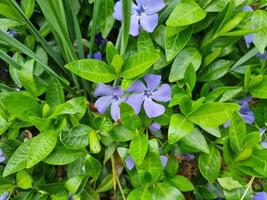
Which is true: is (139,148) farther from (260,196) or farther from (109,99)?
(260,196)

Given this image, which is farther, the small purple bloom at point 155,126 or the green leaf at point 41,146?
the small purple bloom at point 155,126

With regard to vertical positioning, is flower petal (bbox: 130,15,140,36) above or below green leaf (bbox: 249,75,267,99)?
above

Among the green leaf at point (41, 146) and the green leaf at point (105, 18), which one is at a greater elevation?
the green leaf at point (105, 18)

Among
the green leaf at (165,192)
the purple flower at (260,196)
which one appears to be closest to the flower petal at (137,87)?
the green leaf at (165,192)

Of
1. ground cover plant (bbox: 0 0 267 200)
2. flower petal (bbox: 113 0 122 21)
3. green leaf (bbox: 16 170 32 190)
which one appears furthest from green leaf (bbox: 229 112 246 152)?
green leaf (bbox: 16 170 32 190)

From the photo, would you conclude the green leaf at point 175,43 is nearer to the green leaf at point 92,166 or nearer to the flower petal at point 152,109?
the flower petal at point 152,109

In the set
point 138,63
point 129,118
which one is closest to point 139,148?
point 129,118

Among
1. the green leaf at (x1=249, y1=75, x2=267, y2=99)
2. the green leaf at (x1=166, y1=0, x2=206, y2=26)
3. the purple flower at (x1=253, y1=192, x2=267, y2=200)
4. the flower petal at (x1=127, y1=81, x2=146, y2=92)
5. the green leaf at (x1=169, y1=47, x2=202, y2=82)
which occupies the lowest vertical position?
the purple flower at (x1=253, y1=192, x2=267, y2=200)

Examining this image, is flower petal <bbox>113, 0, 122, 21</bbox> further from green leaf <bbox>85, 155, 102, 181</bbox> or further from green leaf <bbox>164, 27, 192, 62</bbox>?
green leaf <bbox>85, 155, 102, 181</bbox>
